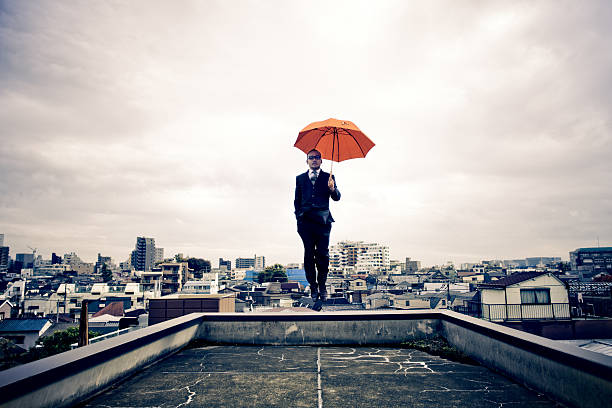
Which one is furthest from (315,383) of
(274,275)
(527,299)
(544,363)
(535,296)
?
(274,275)

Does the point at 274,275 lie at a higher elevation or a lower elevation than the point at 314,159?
lower

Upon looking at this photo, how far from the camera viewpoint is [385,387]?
328 cm

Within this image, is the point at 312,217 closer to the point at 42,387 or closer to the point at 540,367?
the point at 540,367

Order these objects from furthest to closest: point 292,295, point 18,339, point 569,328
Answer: point 292,295 → point 18,339 → point 569,328

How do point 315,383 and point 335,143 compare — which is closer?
point 315,383

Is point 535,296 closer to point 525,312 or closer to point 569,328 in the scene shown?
point 525,312

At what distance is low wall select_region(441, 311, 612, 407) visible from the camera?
2.38m

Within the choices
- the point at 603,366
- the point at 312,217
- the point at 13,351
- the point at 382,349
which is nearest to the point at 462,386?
the point at 603,366

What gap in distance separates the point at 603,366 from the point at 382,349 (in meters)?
2.99

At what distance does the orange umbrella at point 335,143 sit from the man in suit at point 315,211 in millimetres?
177

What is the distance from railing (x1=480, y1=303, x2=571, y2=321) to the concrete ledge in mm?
25467

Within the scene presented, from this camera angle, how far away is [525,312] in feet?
A: 82.5

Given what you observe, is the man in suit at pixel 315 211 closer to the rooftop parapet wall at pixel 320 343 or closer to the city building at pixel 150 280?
the rooftop parapet wall at pixel 320 343

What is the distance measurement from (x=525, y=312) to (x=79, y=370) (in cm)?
2852
